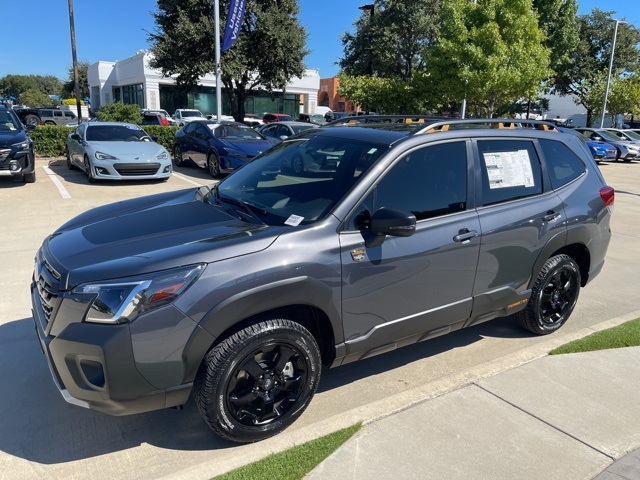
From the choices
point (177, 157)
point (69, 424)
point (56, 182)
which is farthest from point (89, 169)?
point (69, 424)

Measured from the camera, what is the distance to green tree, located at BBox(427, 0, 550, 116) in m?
20.9

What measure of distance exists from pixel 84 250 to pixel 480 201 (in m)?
2.64

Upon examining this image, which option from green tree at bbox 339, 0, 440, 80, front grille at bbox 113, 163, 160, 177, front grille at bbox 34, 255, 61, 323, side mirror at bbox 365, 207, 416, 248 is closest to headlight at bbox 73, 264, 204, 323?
front grille at bbox 34, 255, 61, 323

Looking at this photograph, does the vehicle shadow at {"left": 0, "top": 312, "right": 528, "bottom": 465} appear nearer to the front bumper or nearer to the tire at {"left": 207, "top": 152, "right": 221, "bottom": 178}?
the front bumper

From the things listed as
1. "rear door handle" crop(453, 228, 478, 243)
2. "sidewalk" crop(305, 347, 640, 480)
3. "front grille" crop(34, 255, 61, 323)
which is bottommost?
"sidewalk" crop(305, 347, 640, 480)

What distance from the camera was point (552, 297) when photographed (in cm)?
434

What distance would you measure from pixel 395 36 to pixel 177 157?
2414 cm

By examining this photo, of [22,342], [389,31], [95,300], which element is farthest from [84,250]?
[389,31]

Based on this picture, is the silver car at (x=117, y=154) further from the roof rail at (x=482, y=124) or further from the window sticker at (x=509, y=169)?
the window sticker at (x=509, y=169)

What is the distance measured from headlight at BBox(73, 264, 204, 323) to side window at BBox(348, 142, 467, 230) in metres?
1.10

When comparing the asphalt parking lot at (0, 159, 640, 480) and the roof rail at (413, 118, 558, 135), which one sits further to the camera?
the roof rail at (413, 118, 558, 135)

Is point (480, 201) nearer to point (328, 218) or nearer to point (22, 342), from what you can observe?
point (328, 218)

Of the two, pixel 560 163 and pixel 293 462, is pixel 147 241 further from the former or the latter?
pixel 560 163

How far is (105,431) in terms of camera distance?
3.02 m
